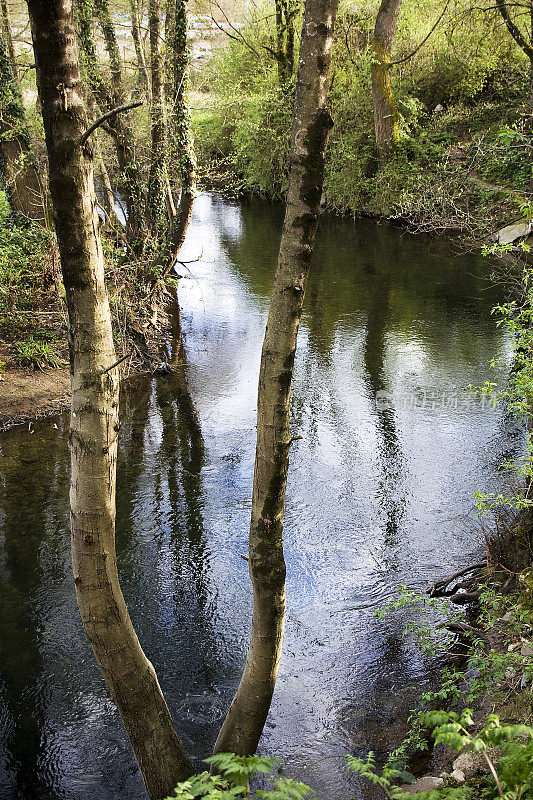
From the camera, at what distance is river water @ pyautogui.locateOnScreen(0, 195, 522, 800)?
4.96 m

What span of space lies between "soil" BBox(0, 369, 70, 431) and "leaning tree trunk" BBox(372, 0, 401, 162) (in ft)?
49.1

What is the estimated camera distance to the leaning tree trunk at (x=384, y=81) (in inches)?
778

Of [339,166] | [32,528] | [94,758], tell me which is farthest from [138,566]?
[339,166]

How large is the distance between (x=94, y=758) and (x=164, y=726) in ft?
4.69

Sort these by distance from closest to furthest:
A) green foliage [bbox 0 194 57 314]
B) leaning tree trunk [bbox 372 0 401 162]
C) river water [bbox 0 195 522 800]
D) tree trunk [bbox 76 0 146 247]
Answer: river water [bbox 0 195 522 800] → green foliage [bbox 0 194 57 314] → tree trunk [bbox 76 0 146 247] → leaning tree trunk [bbox 372 0 401 162]

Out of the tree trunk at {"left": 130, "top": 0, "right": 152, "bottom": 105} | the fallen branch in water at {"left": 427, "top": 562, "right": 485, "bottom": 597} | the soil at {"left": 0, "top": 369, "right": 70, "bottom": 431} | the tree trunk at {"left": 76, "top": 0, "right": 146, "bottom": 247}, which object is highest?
the tree trunk at {"left": 130, "top": 0, "right": 152, "bottom": 105}

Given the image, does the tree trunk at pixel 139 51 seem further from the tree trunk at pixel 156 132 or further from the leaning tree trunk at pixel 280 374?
the leaning tree trunk at pixel 280 374

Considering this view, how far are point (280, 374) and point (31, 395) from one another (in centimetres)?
791

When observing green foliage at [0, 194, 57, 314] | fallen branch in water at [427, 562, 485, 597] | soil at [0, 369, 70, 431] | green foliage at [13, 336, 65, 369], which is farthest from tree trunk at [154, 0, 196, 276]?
fallen branch in water at [427, 562, 485, 597]

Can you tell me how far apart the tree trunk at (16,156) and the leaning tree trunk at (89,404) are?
9.44m

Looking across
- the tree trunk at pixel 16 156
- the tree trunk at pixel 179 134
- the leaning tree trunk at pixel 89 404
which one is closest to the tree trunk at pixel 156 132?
the tree trunk at pixel 179 134

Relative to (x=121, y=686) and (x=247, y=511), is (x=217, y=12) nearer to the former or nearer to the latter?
(x=247, y=511)

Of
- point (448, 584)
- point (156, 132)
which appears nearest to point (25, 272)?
point (156, 132)

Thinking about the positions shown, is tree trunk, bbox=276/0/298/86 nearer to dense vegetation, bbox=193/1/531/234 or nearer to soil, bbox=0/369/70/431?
dense vegetation, bbox=193/1/531/234
